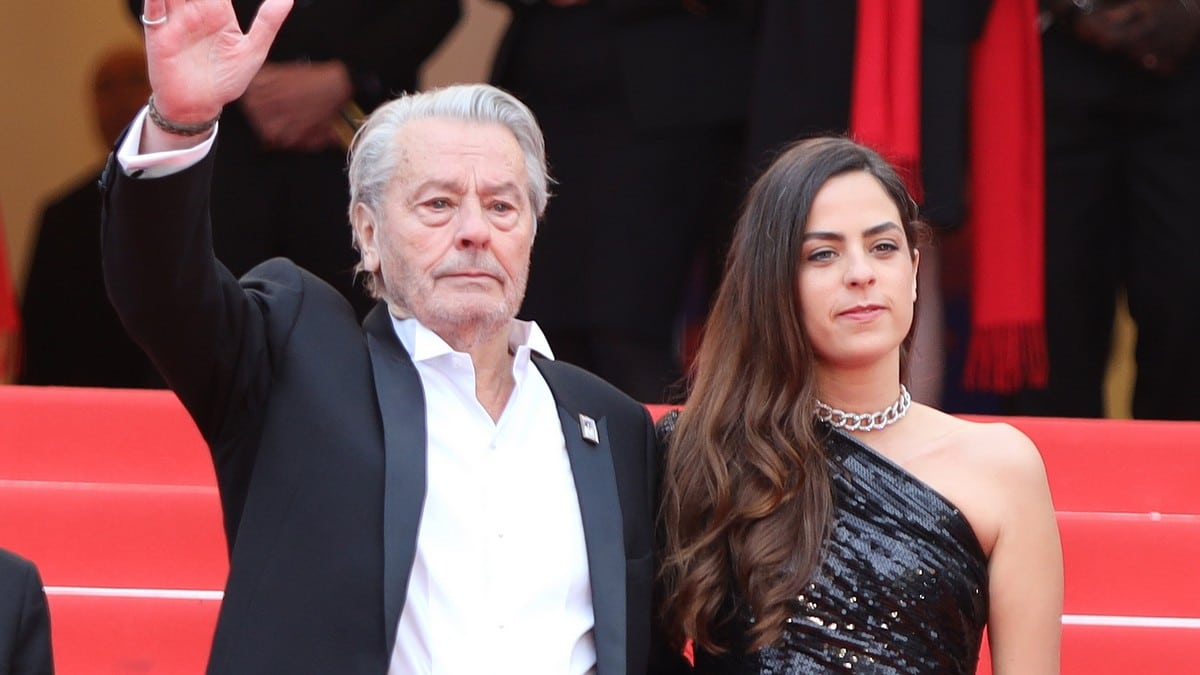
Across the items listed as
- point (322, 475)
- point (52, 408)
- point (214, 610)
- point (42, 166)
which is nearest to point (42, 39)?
point (42, 166)

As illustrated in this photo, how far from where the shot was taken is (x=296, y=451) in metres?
2.51

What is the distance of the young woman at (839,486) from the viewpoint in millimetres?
2650

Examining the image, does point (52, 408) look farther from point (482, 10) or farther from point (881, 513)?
point (482, 10)

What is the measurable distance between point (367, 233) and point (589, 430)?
1.35ft

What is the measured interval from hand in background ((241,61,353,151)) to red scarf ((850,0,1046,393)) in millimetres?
1292

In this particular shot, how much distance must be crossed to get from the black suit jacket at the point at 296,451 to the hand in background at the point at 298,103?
2.07 metres

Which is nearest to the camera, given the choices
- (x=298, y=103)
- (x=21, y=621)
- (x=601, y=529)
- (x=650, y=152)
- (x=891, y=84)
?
(x=21, y=621)

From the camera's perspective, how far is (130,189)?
232 centimetres

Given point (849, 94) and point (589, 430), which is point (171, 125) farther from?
point (849, 94)

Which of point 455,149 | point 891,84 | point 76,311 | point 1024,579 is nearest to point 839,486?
point 1024,579

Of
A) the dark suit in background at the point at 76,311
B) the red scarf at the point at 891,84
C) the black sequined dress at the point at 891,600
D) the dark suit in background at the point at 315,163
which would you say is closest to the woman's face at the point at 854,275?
the black sequined dress at the point at 891,600

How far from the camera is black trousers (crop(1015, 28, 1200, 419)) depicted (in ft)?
13.8

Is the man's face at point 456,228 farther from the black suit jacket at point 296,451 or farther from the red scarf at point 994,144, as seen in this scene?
the red scarf at point 994,144

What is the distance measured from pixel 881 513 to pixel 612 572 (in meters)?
0.38
